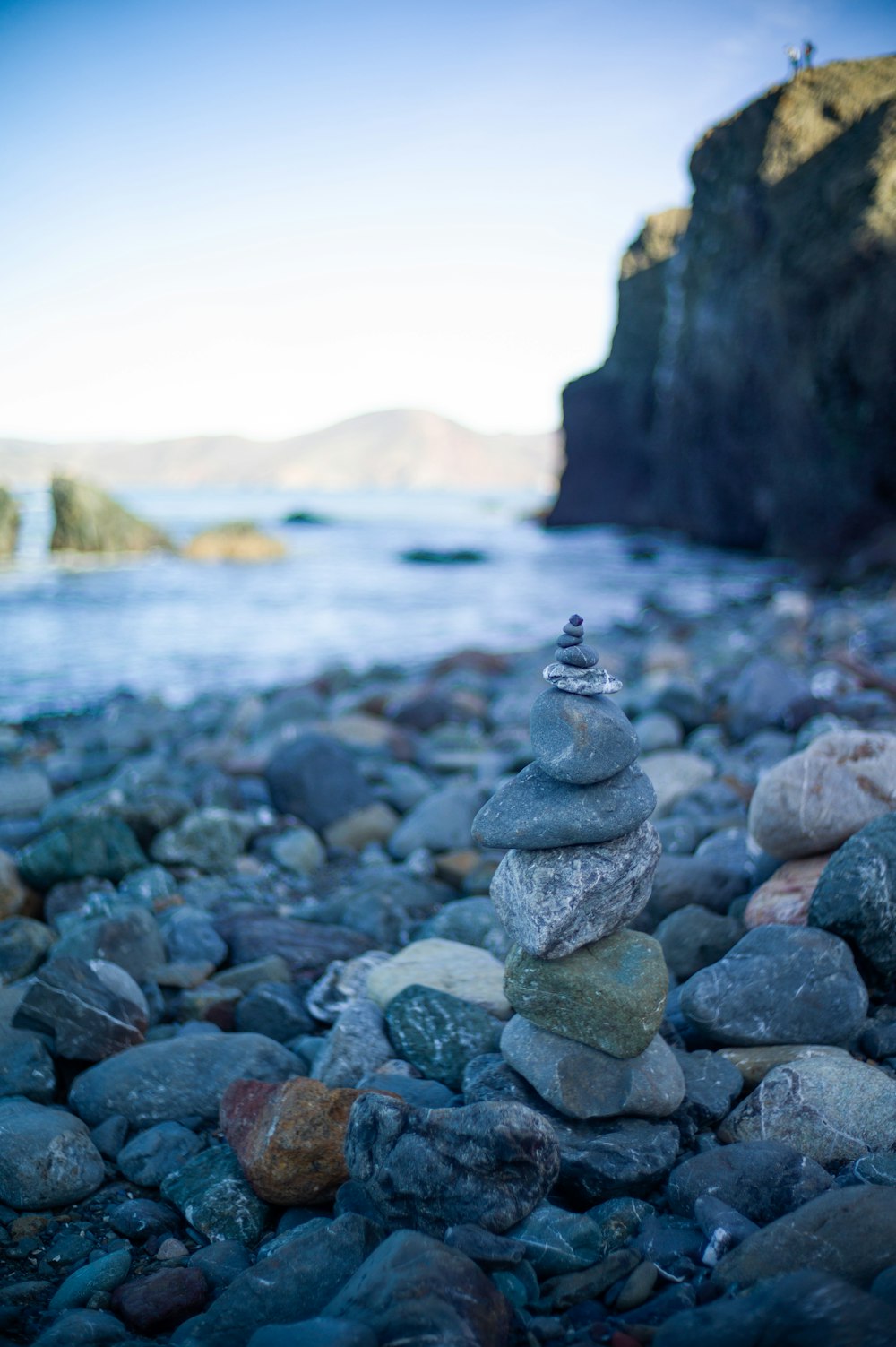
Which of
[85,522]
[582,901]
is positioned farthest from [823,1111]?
[85,522]

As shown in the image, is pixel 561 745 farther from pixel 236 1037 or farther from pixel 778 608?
pixel 778 608

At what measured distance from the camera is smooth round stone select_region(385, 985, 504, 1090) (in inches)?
114

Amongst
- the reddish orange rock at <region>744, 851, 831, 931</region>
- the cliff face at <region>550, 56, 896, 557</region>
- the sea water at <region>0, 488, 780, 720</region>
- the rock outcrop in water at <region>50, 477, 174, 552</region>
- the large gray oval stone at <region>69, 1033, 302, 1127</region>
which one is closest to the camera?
the large gray oval stone at <region>69, 1033, 302, 1127</region>

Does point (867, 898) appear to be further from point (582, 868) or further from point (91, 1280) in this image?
point (91, 1280)

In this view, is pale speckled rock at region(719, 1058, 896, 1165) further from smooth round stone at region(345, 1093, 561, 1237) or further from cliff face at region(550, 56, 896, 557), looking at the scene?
cliff face at region(550, 56, 896, 557)

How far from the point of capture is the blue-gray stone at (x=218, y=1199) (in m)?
2.35

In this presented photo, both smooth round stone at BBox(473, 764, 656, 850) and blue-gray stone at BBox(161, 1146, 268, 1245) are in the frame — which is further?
smooth round stone at BBox(473, 764, 656, 850)

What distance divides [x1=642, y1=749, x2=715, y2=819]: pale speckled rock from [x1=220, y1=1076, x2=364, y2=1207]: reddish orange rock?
309cm

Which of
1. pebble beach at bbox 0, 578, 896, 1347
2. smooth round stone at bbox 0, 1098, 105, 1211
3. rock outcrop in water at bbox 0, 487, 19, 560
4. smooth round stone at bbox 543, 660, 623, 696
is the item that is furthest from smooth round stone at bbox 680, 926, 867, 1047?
rock outcrop in water at bbox 0, 487, 19, 560

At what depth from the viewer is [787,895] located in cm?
330

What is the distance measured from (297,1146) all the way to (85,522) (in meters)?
30.1

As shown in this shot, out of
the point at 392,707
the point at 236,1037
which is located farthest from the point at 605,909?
the point at 392,707

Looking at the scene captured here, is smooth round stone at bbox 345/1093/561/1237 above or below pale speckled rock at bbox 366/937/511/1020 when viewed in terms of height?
above

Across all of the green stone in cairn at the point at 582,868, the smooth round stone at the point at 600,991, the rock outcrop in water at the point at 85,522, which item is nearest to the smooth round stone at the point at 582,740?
the green stone in cairn at the point at 582,868
